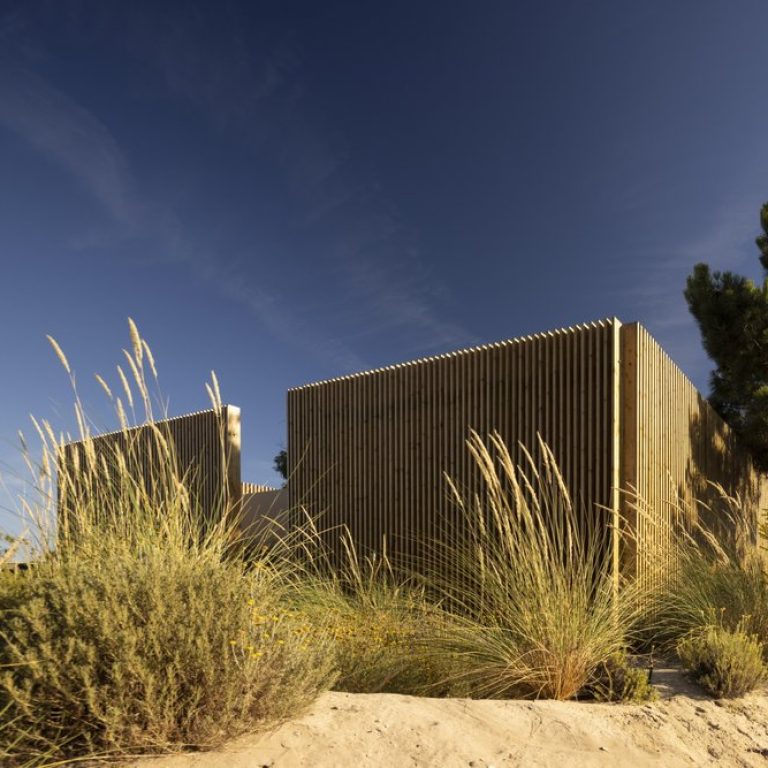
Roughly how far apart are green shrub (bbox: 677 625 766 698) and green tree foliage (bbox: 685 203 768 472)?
839cm

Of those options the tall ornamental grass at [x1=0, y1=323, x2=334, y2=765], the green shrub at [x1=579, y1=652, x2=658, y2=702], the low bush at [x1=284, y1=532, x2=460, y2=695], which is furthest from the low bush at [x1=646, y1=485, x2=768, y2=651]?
the tall ornamental grass at [x1=0, y1=323, x2=334, y2=765]

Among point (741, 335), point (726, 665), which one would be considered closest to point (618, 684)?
point (726, 665)

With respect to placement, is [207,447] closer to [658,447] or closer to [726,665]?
[658,447]

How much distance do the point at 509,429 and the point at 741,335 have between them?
623 cm

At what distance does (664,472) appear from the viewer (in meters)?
6.48

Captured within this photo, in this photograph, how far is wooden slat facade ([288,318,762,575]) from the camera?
558cm

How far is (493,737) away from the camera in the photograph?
89.1 inches

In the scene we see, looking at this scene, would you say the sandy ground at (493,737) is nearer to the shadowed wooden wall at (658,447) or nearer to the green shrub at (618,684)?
the green shrub at (618,684)

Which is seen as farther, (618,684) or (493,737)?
(618,684)

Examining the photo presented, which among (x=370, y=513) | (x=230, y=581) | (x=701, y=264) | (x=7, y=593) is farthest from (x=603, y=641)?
(x=701, y=264)

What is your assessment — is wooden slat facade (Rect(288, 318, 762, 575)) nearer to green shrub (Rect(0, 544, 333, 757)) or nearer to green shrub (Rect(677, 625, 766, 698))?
green shrub (Rect(677, 625, 766, 698))

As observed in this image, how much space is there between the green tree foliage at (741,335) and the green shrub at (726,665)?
839 cm

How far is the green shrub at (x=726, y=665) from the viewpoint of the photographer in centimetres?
302

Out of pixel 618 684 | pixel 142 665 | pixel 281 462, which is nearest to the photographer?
pixel 142 665
